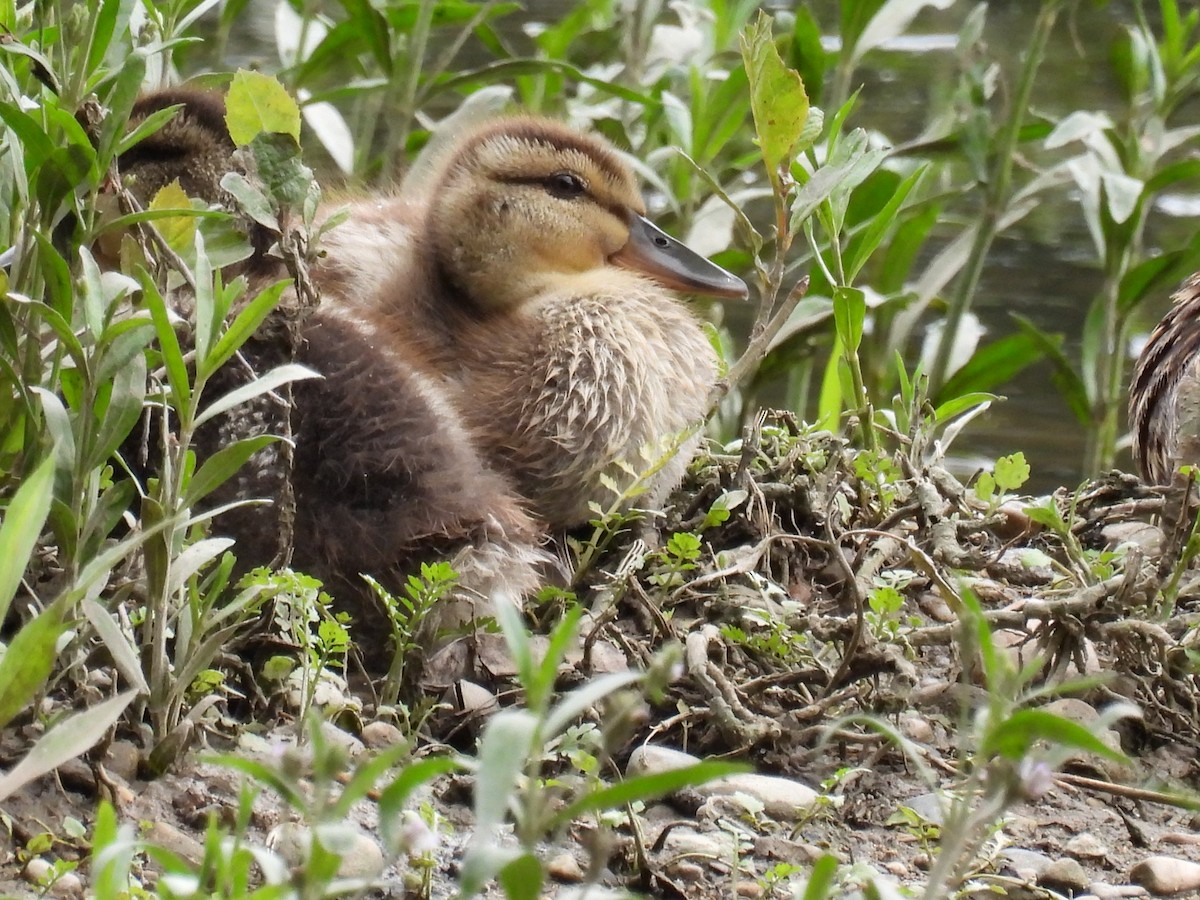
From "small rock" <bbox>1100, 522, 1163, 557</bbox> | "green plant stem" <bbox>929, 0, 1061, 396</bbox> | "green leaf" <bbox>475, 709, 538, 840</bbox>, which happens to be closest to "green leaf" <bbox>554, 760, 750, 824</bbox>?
"green leaf" <bbox>475, 709, 538, 840</bbox>

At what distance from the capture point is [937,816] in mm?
1977

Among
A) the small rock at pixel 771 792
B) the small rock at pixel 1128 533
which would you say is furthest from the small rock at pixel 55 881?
the small rock at pixel 1128 533

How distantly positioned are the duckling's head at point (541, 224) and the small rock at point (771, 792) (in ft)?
4.31

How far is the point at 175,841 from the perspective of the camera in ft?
5.53

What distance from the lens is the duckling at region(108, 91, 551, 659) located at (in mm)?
2318

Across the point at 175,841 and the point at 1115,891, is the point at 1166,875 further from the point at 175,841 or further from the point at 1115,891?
the point at 175,841

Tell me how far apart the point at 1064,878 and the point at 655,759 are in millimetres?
498

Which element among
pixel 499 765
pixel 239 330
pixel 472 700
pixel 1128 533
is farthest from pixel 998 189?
pixel 499 765

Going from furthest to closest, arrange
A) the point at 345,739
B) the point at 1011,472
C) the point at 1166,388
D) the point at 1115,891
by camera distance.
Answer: the point at 1166,388 → the point at 1011,472 → the point at 345,739 → the point at 1115,891

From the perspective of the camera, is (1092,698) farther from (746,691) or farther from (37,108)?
(37,108)

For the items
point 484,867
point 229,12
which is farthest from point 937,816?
point 229,12

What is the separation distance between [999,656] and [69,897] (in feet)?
2.82

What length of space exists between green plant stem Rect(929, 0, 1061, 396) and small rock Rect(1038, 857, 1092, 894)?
2.49 metres

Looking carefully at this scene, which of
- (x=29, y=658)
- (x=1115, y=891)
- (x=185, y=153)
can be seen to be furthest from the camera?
(x=185, y=153)
